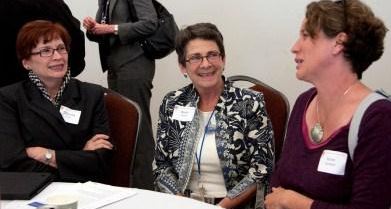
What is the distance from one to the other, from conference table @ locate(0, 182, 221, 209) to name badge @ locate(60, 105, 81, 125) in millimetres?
600

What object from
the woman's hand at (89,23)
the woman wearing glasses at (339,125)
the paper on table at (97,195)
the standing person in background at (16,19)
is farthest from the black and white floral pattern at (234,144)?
the woman's hand at (89,23)

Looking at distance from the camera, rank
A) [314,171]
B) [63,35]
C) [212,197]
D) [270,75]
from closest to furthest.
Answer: [314,171] → [212,197] → [63,35] → [270,75]

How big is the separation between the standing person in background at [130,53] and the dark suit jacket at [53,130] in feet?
3.41

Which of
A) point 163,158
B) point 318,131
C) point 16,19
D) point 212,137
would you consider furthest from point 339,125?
point 16,19

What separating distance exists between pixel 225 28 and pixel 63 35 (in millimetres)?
2039

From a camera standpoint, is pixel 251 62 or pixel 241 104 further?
pixel 251 62

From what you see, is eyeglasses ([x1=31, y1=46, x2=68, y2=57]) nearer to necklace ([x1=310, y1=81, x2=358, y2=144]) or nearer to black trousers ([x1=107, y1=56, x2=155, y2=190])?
black trousers ([x1=107, y1=56, x2=155, y2=190])

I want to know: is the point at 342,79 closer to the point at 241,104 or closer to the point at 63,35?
the point at 241,104

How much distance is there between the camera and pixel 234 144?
223 cm

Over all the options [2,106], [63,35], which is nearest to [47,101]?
[2,106]

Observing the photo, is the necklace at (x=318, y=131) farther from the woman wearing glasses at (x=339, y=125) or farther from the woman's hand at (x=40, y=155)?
the woman's hand at (x=40, y=155)

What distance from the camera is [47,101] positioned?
237cm

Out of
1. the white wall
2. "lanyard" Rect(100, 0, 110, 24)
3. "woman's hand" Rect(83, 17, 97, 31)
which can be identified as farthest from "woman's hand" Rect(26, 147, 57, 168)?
the white wall

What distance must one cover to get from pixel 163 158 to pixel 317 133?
84 cm
